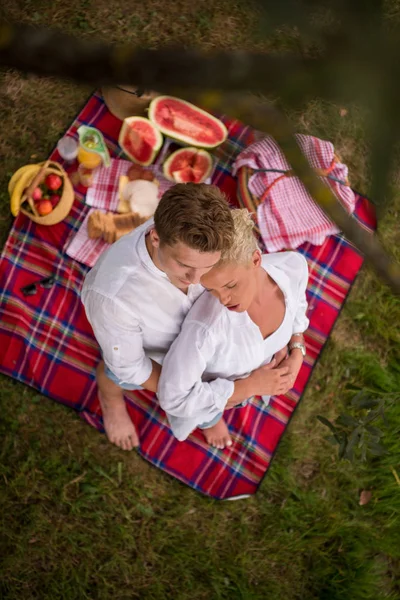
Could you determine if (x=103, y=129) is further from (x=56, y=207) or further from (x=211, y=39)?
(x=211, y=39)

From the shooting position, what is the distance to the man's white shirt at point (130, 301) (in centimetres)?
239

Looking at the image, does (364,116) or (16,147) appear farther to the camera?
(16,147)

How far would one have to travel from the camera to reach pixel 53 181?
Result: 346 centimetres

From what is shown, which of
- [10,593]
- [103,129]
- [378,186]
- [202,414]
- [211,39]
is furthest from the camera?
[211,39]

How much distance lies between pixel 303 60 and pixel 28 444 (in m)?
3.53

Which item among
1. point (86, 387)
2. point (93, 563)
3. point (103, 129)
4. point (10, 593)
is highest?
point (103, 129)

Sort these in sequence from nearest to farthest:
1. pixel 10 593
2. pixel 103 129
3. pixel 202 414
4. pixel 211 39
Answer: pixel 202 414 < pixel 10 593 < pixel 103 129 < pixel 211 39

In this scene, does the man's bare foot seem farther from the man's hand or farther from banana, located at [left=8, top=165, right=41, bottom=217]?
banana, located at [left=8, top=165, right=41, bottom=217]

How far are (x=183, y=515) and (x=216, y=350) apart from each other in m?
1.36

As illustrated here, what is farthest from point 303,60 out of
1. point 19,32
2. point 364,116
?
point 19,32

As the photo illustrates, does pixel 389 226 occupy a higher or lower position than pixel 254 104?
lower

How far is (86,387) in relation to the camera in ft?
11.6

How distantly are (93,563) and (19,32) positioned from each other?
11.6 feet

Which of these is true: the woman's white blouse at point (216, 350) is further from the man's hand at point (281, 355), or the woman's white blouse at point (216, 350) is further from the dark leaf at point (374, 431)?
the dark leaf at point (374, 431)
